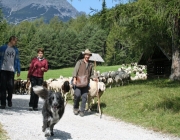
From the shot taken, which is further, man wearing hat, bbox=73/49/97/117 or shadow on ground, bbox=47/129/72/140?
man wearing hat, bbox=73/49/97/117

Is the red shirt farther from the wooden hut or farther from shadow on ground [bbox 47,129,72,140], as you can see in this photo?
the wooden hut

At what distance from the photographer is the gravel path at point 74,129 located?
20.9 feet

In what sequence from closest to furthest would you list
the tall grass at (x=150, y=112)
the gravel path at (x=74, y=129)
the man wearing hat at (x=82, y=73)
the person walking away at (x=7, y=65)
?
the gravel path at (x=74, y=129), the tall grass at (x=150, y=112), the person walking away at (x=7, y=65), the man wearing hat at (x=82, y=73)

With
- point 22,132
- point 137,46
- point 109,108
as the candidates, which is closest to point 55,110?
point 22,132

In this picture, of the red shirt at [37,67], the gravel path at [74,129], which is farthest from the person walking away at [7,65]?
the gravel path at [74,129]

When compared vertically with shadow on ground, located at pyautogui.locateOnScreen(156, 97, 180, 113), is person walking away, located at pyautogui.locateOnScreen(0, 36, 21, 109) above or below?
above

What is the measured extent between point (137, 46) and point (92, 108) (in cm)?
1224

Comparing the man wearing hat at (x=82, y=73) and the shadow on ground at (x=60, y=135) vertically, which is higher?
the man wearing hat at (x=82, y=73)

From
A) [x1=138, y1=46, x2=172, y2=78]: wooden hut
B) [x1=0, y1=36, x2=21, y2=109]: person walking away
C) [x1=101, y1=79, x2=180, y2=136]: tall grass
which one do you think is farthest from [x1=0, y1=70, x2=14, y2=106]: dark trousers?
[x1=138, y1=46, x2=172, y2=78]: wooden hut

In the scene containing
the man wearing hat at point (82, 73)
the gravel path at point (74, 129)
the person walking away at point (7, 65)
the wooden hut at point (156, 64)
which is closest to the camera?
the gravel path at point (74, 129)

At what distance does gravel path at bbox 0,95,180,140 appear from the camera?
6359 mm

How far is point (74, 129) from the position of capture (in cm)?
722

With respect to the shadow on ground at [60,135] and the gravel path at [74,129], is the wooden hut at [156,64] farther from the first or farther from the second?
the shadow on ground at [60,135]

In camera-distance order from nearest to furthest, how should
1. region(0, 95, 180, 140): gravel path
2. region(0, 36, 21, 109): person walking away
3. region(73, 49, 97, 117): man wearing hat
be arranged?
region(0, 95, 180, 140): gravel path → region(0, 36, 21, 109): person walking away → region(73, 49, 97, 117): man wearing hat
